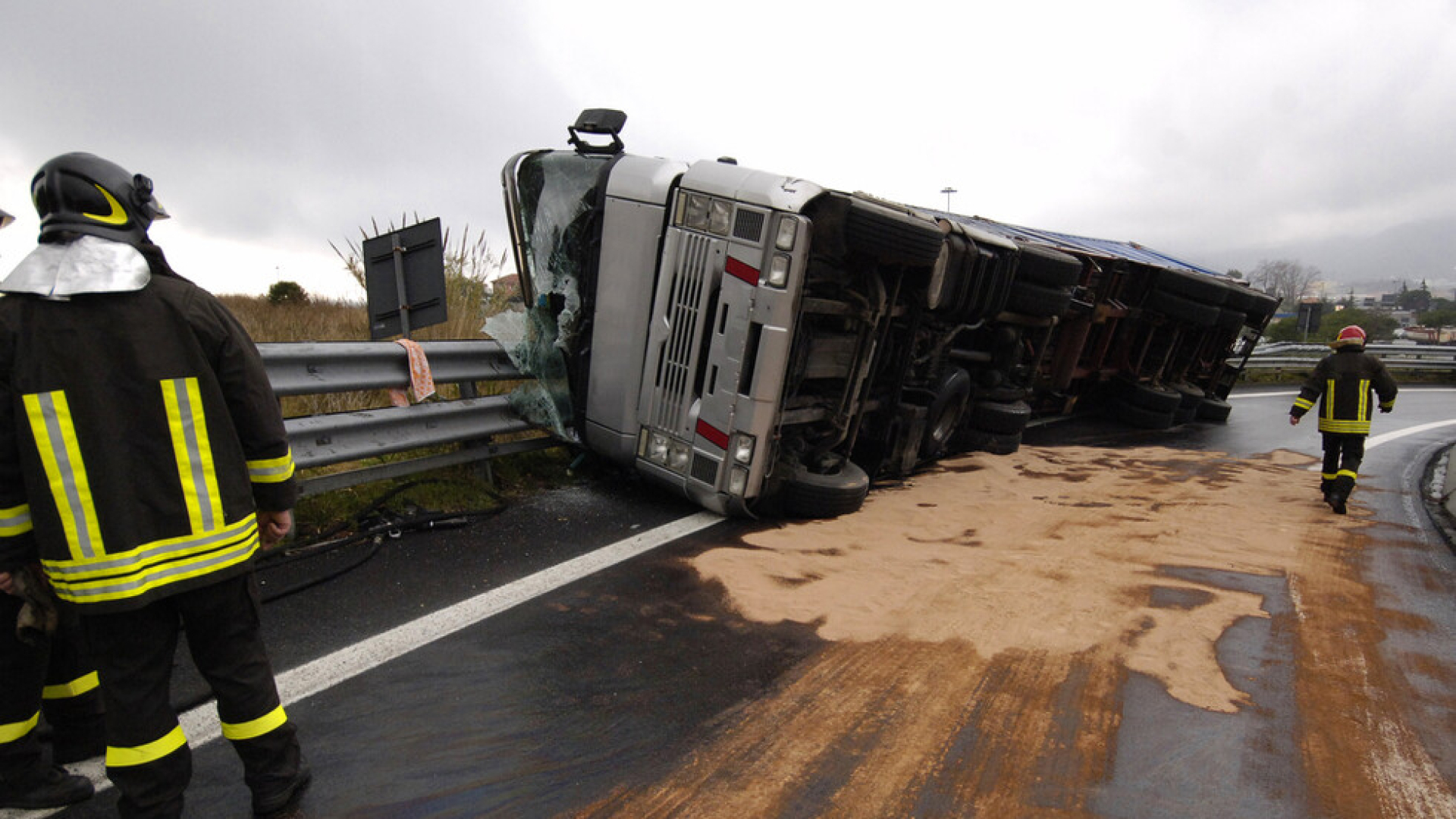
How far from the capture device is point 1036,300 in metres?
6.91

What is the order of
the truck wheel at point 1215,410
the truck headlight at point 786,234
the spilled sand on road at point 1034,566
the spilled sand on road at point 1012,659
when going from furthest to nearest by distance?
the truck wheel at point 1215,410 → the truck headlight at point 786,234 → the spilled sand on road at point 1034,566 → the spilled sand on road at point 1012,659

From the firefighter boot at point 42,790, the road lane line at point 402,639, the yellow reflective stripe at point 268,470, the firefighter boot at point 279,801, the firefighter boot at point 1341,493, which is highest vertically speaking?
the yellow reflective stripe at point 268,470

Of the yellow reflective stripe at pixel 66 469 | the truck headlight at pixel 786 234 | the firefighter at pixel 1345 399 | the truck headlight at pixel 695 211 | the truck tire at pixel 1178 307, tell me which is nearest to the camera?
the yellow reflective stripe at pixel 66 469

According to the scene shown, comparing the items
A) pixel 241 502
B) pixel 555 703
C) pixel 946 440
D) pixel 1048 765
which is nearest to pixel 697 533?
pixel 555 703

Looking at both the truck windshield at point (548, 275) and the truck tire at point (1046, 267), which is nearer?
the truck windshield at point (548, 275)

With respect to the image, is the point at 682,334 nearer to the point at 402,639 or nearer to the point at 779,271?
the point at 779,271

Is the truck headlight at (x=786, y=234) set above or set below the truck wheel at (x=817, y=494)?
above

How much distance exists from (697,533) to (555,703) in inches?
72.4

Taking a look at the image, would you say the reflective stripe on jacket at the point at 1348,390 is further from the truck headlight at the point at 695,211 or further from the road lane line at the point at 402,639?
the road lane line at the point at 402,639

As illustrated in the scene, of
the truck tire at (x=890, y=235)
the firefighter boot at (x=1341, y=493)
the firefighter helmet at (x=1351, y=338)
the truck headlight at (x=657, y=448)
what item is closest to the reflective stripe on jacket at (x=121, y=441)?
the truck headlight at (x=657, y=448)

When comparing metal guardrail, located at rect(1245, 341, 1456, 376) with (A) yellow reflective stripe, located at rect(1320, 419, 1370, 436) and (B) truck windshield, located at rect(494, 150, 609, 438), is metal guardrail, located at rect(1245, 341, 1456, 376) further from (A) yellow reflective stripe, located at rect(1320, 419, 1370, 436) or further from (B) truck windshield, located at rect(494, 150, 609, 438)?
(B) truck windshield, located at rect(494, 150, 609, 438)

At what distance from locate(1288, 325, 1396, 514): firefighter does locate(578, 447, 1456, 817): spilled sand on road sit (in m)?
0.83

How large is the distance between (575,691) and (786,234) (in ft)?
8.11

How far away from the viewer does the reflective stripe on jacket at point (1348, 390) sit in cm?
642
